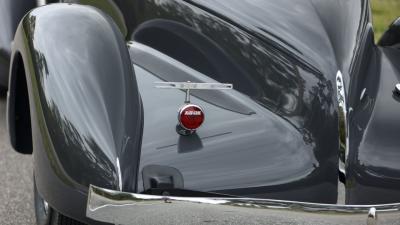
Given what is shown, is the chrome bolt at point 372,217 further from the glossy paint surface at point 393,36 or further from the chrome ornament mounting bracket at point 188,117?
the glossy paint surface at point 393,36

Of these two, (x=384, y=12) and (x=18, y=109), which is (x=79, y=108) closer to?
(x=18, y=109)

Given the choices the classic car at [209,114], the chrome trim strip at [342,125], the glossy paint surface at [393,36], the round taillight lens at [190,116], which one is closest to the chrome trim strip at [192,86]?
the classic car at [209,114]

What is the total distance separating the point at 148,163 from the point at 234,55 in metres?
0.66

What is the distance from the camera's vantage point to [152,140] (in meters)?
2.63

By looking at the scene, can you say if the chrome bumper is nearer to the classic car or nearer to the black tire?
the classic car

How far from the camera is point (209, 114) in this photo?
9.09 ft

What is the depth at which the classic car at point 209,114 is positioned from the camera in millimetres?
2449

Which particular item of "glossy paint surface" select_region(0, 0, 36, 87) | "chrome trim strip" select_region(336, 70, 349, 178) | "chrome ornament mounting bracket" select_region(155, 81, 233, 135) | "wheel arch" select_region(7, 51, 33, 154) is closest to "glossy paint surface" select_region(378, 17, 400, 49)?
"chrome trim strip" select_region(336, 70, 349, 178)

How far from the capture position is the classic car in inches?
96.4

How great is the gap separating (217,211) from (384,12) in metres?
5.53

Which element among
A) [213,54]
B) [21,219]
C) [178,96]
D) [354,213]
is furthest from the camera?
[21,219]

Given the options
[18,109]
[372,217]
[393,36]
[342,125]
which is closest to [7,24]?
[18,109]

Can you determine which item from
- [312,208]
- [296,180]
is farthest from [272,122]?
[312,208]

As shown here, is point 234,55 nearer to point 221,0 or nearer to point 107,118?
point 221,0
